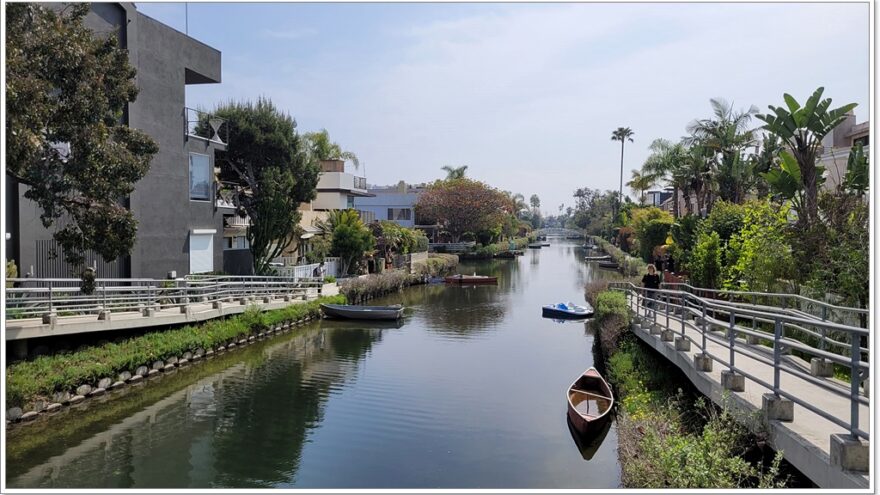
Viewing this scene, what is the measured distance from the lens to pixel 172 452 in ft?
46.9

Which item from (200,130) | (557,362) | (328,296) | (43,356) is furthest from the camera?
(200,130)

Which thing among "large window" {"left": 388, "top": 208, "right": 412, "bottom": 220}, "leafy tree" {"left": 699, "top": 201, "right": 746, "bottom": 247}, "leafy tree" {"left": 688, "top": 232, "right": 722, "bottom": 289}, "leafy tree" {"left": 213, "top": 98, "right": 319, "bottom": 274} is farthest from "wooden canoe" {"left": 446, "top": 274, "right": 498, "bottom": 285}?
"large window" {"left": 388, "top": 208, "right": 412, "bottom": 220}

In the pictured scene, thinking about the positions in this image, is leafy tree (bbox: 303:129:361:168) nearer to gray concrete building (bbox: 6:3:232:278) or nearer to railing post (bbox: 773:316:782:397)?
gray concrete building (bbox: 6:3:232:278)

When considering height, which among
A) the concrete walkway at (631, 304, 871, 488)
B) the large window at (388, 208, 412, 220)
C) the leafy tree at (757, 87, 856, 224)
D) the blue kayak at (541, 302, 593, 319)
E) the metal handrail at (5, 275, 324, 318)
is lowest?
the blue kayak at (541, 302, 593, 319)

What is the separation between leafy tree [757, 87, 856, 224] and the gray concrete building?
20.9m

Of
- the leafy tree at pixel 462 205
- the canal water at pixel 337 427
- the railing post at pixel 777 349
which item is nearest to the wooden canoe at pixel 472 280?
the canal water at pixel 337 427

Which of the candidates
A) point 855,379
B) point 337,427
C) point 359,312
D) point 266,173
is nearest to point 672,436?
point 855,379

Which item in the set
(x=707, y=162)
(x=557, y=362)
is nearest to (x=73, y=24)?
(x=557, y=362)

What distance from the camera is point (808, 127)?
19.4 m

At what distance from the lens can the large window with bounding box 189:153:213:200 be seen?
102 ft

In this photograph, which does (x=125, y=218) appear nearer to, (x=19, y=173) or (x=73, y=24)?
(x=19, y=173)

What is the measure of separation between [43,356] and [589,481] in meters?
13.5

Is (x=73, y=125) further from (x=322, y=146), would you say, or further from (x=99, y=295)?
(x=322, y=146)

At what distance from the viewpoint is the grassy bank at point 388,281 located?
39.1 metres
